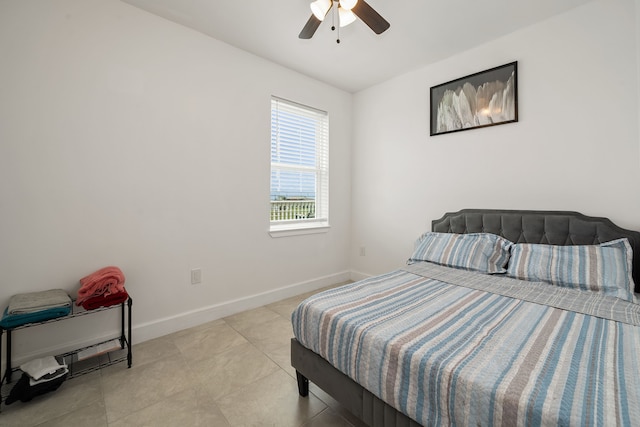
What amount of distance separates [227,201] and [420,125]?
2.35 meters

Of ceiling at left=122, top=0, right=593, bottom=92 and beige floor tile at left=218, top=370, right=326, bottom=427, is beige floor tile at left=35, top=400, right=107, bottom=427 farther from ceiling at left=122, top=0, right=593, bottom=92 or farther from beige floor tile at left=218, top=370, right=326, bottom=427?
ceiling at left=122, top=0, right=593, bottom=92

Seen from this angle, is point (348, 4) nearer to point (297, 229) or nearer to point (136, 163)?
point (136, 163)

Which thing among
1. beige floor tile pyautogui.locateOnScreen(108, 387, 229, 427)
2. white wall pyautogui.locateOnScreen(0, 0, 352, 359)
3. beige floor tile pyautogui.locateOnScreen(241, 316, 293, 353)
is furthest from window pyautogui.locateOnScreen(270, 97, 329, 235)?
beige floor tile pyautogui.locateOnScreen(108, 387, 229, 427)

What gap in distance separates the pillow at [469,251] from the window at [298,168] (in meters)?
1.49

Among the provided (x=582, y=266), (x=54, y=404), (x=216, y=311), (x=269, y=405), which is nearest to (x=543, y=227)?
(x=582, y=266)

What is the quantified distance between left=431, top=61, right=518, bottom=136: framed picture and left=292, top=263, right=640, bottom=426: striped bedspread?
65.7 inches

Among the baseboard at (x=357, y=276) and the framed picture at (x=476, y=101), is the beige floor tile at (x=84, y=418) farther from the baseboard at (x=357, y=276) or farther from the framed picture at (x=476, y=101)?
the framed picture at (x=476, y=101)

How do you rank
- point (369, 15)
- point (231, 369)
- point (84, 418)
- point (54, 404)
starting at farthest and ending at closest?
point (231, 369) < point (369, 15) < point (54, 404) < point (84, 418)

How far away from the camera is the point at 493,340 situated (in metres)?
1.21

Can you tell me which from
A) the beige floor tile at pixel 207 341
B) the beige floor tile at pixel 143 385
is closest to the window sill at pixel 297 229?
the beige floor tile at pixel 207 341

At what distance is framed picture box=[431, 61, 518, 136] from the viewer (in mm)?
2576

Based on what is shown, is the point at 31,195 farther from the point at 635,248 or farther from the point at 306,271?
Answer: the point at 635,248

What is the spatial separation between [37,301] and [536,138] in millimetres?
3939

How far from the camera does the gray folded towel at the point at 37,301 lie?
64.0 inches
